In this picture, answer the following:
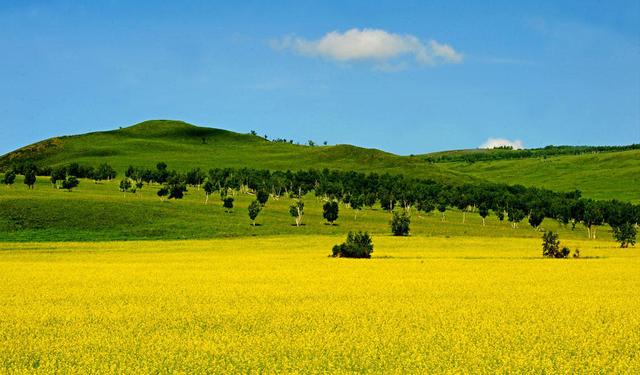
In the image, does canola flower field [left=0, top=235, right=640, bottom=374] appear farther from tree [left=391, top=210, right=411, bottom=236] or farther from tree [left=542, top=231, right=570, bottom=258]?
tree [left=391, top=210, right=411, bottom=236]

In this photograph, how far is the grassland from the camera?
10801 cm

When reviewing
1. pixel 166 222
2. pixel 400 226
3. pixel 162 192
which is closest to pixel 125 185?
→ pixel 162 192

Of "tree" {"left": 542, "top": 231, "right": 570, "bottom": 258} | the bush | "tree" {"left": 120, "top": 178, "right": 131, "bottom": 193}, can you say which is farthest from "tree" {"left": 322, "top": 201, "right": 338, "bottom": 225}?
"tree" {"left": 542, "top": 231, "right": 570, "bottom": 258}

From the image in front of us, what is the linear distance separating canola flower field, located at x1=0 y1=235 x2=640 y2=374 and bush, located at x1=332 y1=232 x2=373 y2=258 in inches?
577

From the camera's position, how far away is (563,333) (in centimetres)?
2520

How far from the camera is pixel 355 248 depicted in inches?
2896

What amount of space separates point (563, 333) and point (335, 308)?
10.7 meters

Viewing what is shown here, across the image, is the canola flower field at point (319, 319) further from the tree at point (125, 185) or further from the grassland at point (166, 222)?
the tree at point (125, 185)

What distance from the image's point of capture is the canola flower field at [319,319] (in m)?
20.5

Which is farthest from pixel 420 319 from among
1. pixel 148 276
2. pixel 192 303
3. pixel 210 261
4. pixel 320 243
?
pixel 320 243

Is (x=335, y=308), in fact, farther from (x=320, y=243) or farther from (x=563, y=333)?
(x=320, y=243)

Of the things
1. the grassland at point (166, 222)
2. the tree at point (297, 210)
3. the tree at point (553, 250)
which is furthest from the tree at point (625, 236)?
the tree at point (297, 210)

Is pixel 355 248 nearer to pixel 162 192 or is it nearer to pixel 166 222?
pixel 166 222

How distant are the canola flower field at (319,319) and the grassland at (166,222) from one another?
50162 mm
